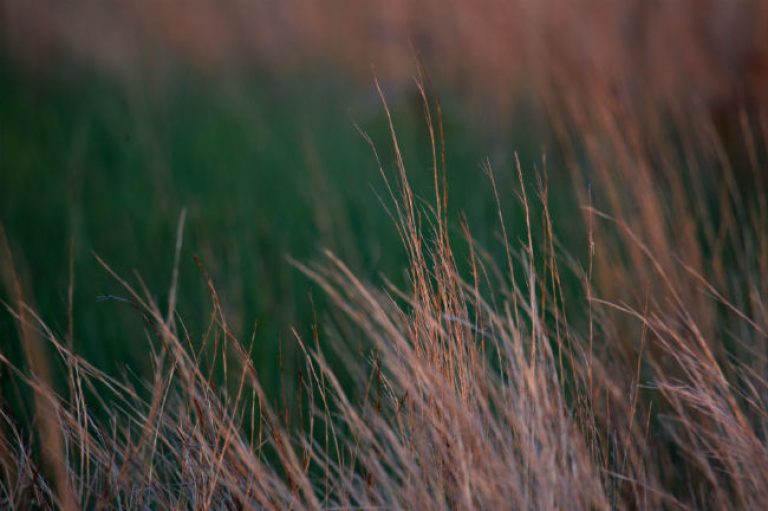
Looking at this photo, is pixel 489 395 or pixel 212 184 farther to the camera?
pixel 212 184

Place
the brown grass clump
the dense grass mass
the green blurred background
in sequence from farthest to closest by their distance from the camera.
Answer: the green blurred background
the dense grass mass
the brown grass clump

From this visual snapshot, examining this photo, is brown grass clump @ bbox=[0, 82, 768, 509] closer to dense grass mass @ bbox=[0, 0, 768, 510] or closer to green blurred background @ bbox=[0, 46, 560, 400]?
dense grass mass @ bbox=[0, 0, 768, 510]

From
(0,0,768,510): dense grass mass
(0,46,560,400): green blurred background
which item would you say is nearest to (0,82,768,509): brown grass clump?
(0,0,768,510): dense grass mass

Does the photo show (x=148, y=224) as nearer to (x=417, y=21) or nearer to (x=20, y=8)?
(x=20, y=8)

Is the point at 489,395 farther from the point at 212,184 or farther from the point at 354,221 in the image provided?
the point at 212,184

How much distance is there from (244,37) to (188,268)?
103 centimetres

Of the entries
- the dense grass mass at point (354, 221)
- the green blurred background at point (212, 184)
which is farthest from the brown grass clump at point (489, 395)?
the green blurred background at point (212, 184)

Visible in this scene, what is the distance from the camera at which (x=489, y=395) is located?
186 cm

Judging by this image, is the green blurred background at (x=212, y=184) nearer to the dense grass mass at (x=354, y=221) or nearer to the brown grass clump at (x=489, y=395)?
the dense grass mass at (x=354, y=221)

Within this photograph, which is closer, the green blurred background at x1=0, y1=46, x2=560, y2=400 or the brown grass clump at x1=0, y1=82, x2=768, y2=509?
the brown grass clump at x1=0, y1=82, x2=768, y2=509

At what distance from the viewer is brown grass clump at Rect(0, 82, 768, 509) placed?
129 centimetres

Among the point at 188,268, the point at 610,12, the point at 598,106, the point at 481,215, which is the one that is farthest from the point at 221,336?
the point at 610,12

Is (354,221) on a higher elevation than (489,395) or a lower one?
higher

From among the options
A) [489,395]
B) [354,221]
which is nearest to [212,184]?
[354,221]
